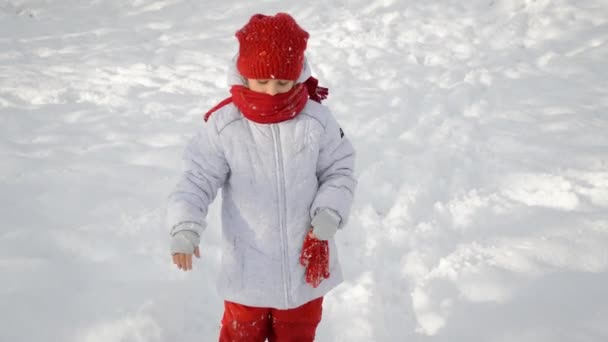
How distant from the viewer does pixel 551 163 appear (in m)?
3.69

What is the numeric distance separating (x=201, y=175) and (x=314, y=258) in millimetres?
516

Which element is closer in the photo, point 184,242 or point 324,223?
point 184,242

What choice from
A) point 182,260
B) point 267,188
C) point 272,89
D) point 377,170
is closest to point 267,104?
point 272,89

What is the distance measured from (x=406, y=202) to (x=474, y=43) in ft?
9.26

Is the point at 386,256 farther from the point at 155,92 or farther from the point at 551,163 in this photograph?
the point at 155,92

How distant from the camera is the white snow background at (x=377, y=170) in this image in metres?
2.67

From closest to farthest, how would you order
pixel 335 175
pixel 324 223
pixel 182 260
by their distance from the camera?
1. pixel 182 260
2. pixel 324 223
3. pixel 335 175

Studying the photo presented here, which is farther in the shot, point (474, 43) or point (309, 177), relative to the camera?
point (474, 43)

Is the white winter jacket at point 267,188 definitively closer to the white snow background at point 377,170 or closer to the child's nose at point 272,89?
the child's nose at point 272,89

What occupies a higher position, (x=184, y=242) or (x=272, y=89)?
(x=272, y=89)

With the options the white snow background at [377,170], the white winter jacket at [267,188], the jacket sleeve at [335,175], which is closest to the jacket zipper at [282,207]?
the white winter jacket at [267,188]

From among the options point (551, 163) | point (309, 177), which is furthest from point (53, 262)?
point (551, 163)

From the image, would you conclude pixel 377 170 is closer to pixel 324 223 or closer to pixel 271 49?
pixel 324 223

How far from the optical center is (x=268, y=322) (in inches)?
87.3
